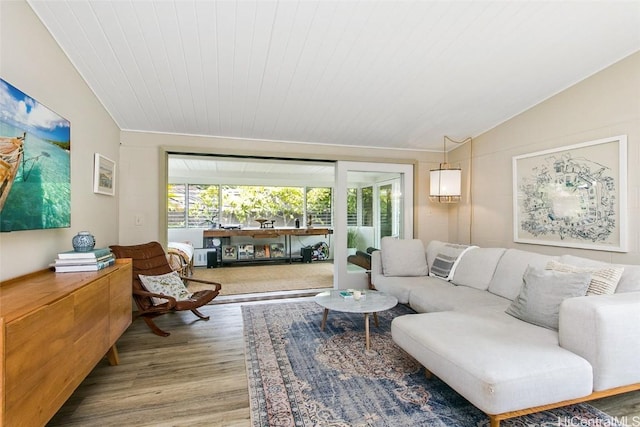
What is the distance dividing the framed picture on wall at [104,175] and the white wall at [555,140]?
430 centimetres

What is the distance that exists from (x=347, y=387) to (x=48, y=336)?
163cm

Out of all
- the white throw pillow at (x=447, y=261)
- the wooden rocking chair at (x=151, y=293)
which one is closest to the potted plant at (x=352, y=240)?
the white throw pillow at (x=447, y=261)

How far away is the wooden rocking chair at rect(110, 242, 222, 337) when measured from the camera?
2852 mm

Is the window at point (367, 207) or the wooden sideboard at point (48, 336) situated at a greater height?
the window at point (367, 207)

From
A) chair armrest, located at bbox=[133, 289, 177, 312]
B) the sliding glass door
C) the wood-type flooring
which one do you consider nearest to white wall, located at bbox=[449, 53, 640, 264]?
the sliding glass door

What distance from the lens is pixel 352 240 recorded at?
447cm

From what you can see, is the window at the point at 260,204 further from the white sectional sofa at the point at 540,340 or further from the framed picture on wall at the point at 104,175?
the white sectional sofa at the point at 540,340

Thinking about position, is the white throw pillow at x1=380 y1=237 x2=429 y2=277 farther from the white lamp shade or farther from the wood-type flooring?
the wood-type flooring

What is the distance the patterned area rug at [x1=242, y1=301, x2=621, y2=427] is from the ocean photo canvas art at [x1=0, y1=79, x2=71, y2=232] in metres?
1.66

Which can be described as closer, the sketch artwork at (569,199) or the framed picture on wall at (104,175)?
the sketch artwork at (569,199)

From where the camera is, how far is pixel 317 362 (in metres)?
2.37

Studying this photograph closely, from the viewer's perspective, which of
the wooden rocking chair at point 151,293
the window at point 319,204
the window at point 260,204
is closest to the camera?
the wooden rocking chair at point 151,293

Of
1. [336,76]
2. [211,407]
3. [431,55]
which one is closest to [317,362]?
[211,407]

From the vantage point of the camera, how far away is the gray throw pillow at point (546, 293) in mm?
2023
